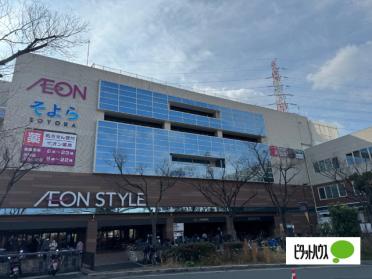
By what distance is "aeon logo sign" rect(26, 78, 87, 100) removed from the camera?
2772 centimetres

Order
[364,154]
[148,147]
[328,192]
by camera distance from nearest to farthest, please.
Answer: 1. [148,147]
2. [364,154]
3. [328,192]

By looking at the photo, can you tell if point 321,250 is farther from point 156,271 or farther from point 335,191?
point 335,191

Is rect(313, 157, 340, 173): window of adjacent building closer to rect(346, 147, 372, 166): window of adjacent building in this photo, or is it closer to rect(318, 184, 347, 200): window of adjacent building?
rect(346, 147, 372, 166): window of adjacent building

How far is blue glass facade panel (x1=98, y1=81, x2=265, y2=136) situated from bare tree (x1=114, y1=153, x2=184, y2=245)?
6.38 metres

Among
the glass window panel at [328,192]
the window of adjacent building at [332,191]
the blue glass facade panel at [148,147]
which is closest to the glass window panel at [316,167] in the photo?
the window of adjacent building at [332,191]

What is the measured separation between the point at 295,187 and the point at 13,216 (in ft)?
119

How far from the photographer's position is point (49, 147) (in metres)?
25.5

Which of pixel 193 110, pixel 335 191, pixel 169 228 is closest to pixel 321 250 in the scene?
pixel 169 228

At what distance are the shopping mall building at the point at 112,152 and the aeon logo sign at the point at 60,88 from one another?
3.9 inches

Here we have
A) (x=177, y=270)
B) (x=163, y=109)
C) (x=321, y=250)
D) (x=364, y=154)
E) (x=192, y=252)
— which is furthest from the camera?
(x=364, y=154)

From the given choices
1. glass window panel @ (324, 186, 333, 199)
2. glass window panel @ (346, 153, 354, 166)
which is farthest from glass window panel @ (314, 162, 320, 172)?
glass window panel @ (346, 153, 354, 166)

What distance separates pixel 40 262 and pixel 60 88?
65.6 feet

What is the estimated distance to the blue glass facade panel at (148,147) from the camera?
28.5 metres

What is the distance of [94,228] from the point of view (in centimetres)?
2512
